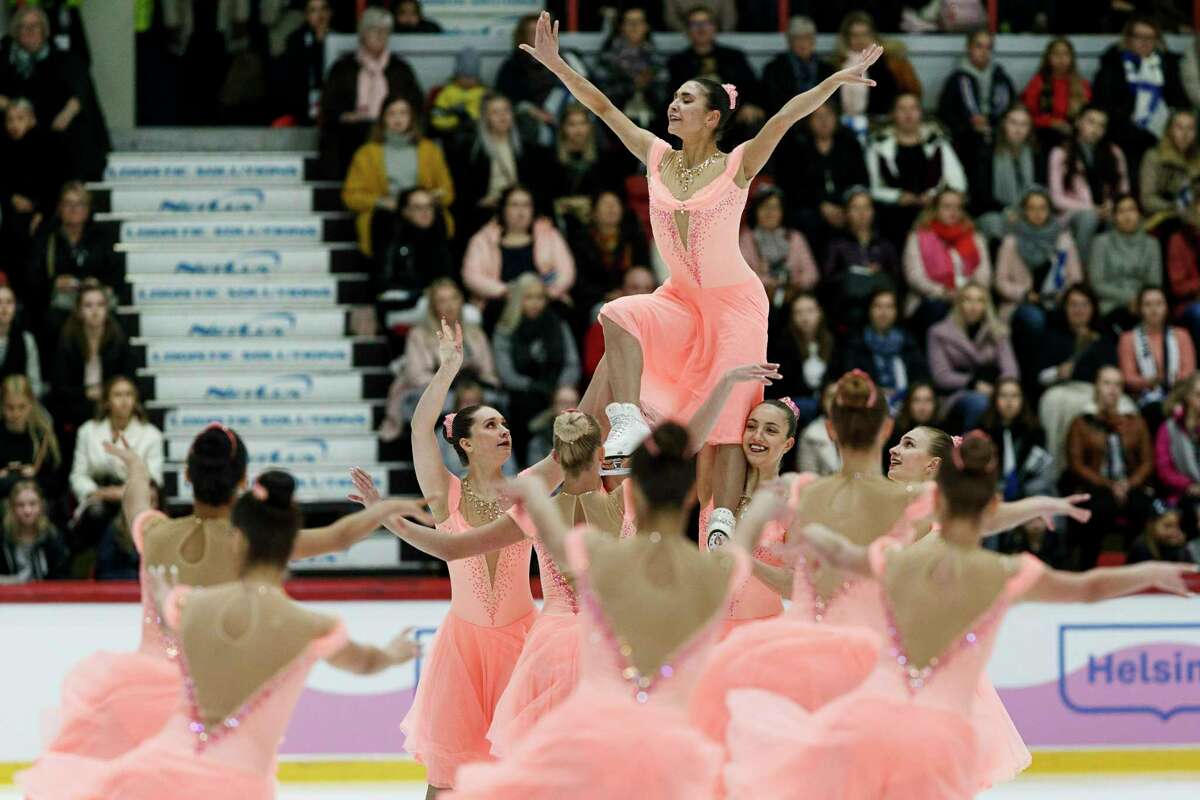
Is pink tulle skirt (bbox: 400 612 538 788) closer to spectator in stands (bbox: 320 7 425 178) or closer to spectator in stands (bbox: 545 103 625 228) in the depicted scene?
spectator in stands (bbox: 545 103 625 228)

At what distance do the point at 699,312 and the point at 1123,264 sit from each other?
505 centimetres

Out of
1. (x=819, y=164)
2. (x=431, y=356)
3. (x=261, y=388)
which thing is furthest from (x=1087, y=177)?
(x=261, y=388)

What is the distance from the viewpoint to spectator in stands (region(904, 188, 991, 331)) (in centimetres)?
1102

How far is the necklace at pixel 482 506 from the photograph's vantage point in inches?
261

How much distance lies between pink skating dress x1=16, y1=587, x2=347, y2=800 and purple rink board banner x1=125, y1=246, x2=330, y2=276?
7180 mm

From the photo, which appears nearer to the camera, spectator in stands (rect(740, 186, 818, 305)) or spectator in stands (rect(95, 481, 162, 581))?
spectator in stands (rect(95, 481, 162, 581))

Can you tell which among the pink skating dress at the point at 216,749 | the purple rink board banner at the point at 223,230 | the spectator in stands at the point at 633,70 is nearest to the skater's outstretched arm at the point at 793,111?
the pink skating dress at the point at 216,749

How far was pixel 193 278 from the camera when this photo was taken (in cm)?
1202

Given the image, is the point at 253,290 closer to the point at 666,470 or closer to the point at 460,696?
the point at 460,696

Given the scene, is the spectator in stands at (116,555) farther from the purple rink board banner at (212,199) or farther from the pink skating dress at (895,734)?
the pink skating dress at (895,734)

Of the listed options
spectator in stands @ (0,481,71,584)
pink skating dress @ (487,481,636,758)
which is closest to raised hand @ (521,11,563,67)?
pink skating dress @ (487,481,636,758)

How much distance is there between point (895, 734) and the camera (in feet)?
16.6

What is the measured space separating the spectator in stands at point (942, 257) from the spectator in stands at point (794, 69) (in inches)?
44.1

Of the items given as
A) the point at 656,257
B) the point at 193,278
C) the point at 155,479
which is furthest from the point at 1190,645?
the point at 193,278
